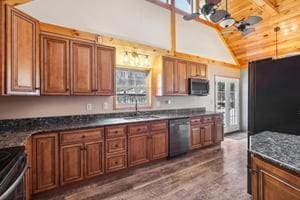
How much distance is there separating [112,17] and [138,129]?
2327mm

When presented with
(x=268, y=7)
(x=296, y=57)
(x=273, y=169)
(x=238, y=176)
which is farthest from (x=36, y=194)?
(x=268, y=7)

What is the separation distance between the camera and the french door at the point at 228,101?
660cm

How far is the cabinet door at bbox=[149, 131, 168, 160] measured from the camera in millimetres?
3790

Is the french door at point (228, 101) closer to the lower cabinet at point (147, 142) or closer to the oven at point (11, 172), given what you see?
the lower cabinet at point (147, 142)

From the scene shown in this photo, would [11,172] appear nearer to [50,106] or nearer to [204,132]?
[50,106]

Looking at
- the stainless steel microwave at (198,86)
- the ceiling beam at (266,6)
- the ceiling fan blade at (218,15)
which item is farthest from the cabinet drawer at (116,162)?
the ceiling beam at (266,6)

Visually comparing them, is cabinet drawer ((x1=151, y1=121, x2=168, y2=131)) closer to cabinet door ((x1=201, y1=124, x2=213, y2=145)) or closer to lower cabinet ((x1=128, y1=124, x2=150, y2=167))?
lower cabinet ((x1=128, y1=124, x2=150, y2=167))

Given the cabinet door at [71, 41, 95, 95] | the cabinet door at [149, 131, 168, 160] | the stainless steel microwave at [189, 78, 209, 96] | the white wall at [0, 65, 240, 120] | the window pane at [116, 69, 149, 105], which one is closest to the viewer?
the white wall at [0, 65, 240, 120]

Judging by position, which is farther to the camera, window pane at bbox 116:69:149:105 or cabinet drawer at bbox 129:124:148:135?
window pane at bbox 116:69:149:105

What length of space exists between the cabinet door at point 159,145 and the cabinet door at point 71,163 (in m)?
1.36

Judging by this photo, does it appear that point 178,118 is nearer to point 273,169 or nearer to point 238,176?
point 238,176

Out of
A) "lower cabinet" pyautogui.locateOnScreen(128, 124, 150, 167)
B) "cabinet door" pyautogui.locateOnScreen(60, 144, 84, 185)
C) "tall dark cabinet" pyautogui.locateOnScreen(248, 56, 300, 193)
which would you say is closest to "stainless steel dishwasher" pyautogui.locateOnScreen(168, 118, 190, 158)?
"lower cabinet" pyautogui.locateOnScreen(128, 124, 150, 167)

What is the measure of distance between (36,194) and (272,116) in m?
3.18

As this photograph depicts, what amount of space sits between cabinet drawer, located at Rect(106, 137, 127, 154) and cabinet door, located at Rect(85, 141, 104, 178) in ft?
0.36
